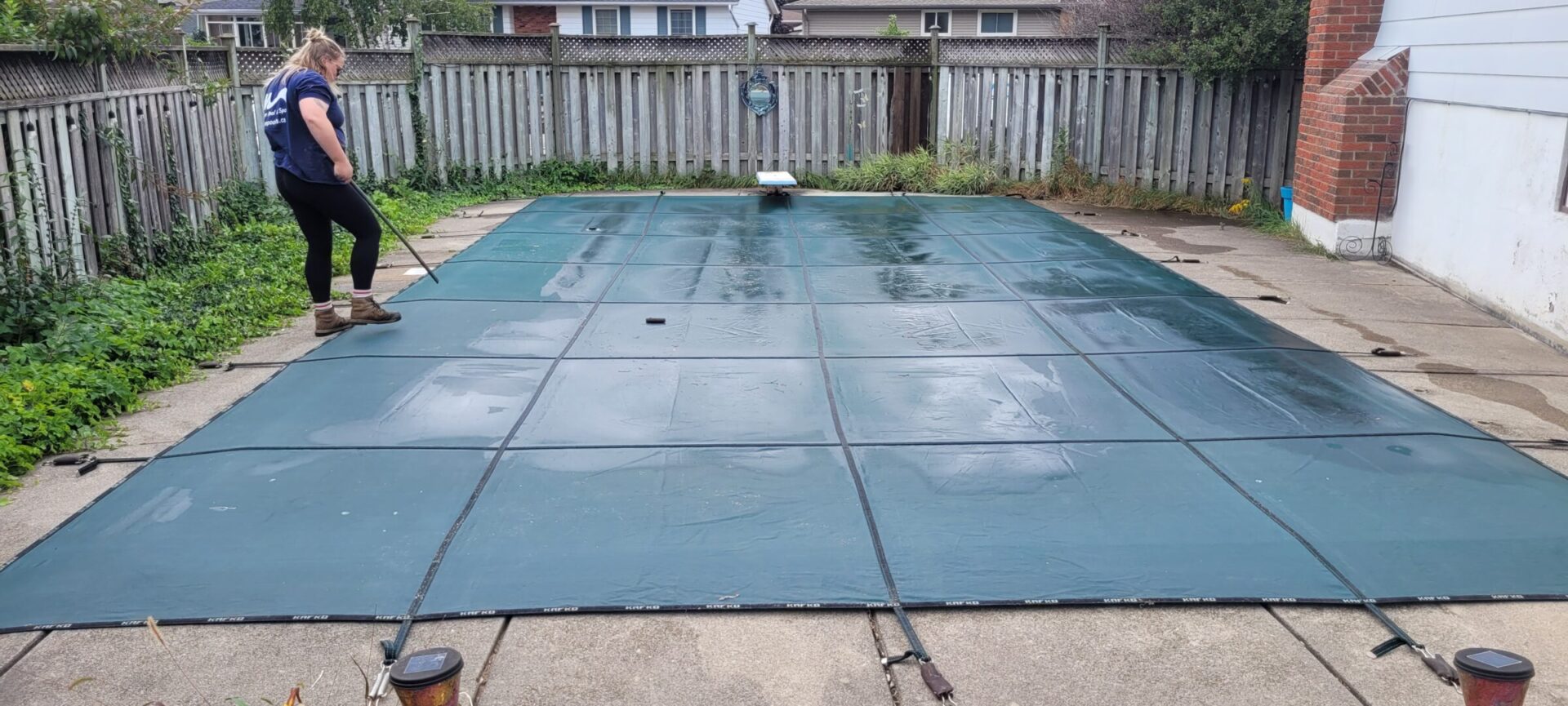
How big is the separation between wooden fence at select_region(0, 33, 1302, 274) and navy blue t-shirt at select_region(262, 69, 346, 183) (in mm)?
3871

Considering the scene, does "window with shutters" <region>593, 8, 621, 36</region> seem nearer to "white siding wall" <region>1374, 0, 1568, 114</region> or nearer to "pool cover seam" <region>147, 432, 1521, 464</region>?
"white siding wall" <region>1374, 0, 1568, 114</region>

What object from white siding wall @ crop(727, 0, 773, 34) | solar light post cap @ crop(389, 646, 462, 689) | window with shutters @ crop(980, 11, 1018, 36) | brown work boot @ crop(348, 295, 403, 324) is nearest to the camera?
solar light post cap @ crop(389, 646, 462, 689)

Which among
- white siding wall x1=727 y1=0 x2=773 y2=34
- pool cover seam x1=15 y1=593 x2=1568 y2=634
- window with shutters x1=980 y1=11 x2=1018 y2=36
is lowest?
pool cover seam x1=15 y1=593 x2=1568 y2=634

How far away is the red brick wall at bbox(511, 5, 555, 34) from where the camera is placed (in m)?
26.8

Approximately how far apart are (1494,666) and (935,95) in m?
10.2

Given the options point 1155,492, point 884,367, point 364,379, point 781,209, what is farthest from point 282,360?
point 781,209

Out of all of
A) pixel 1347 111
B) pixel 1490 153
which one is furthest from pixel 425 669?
pixel 1347 111

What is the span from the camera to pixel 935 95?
11.6 m

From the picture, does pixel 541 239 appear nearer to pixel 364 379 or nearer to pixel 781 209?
pixel 781 209

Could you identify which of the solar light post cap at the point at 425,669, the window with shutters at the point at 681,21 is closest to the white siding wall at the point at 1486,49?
the solar light post cap at the point at 425,669

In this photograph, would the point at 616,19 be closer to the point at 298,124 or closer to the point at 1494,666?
the point at 298,124

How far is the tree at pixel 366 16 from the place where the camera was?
1923cm

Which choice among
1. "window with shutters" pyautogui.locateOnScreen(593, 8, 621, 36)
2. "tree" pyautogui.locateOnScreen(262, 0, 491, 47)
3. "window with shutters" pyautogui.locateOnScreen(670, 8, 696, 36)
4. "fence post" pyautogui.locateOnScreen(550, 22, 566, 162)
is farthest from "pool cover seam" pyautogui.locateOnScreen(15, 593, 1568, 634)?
"window with shutters" pyautogui.locateOnScreen(593, 8, 621, 36)

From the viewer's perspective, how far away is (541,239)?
8305mm
